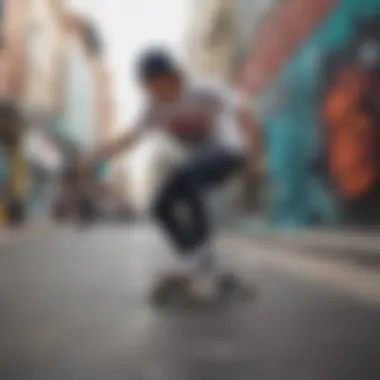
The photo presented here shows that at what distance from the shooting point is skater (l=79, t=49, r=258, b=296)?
0.96 metres

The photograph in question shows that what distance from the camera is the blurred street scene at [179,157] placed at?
92 cm

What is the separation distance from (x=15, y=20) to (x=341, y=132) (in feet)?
1.74

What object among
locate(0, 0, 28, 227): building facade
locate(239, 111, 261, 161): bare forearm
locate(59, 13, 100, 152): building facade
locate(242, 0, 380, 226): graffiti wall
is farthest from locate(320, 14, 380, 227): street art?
locate(0, 0, 28, 227): building facade

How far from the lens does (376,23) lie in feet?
3.33

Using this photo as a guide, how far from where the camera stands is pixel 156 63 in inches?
36.1

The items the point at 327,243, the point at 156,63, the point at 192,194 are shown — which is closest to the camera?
the point at 156,63

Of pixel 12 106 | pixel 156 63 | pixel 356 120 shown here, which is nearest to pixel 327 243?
pixel 356 120

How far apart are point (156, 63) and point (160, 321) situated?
36 cm

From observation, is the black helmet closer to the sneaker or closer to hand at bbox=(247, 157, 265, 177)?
hand at bbox=(247, 157, 265, 177)

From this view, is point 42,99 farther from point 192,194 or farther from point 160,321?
point 160,321

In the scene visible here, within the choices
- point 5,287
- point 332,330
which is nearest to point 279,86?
point 332,330

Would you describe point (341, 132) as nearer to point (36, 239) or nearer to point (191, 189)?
point (191, 189)

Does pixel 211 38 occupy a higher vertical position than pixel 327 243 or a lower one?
higher

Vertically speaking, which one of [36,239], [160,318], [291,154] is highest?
[291,154]
